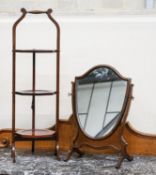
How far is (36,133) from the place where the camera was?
235cm

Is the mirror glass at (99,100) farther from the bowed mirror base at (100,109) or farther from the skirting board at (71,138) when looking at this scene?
the skirting board at (71,138)

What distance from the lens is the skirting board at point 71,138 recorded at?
240 centimetres

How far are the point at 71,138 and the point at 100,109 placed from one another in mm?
292

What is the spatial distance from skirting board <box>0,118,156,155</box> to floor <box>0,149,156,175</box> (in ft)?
0.21

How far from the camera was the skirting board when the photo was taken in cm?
240

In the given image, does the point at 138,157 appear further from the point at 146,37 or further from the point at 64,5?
the point at 64,5

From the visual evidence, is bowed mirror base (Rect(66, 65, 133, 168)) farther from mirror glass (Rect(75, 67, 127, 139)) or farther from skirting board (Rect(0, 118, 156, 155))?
skirting board (Rect(0, 118, 156, 155))

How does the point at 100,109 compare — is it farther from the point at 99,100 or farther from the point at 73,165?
the point at 73,165

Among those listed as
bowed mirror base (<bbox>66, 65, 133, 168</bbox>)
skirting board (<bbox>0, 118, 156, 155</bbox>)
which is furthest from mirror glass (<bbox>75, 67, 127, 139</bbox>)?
skirting board (<bbox>0, 118, 156, 155</bbox>)

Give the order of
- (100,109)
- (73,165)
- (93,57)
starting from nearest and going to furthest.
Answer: (73,165) < (100,109) < (93,57)

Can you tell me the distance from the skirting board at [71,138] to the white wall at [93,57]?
57 millimetres

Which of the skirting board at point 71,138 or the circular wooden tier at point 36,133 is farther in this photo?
the skirting board at point 71,138

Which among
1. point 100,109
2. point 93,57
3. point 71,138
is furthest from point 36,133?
point 93,57

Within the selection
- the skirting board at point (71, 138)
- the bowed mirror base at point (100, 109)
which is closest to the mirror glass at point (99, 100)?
the bowed mirror base at point (100, 109)
